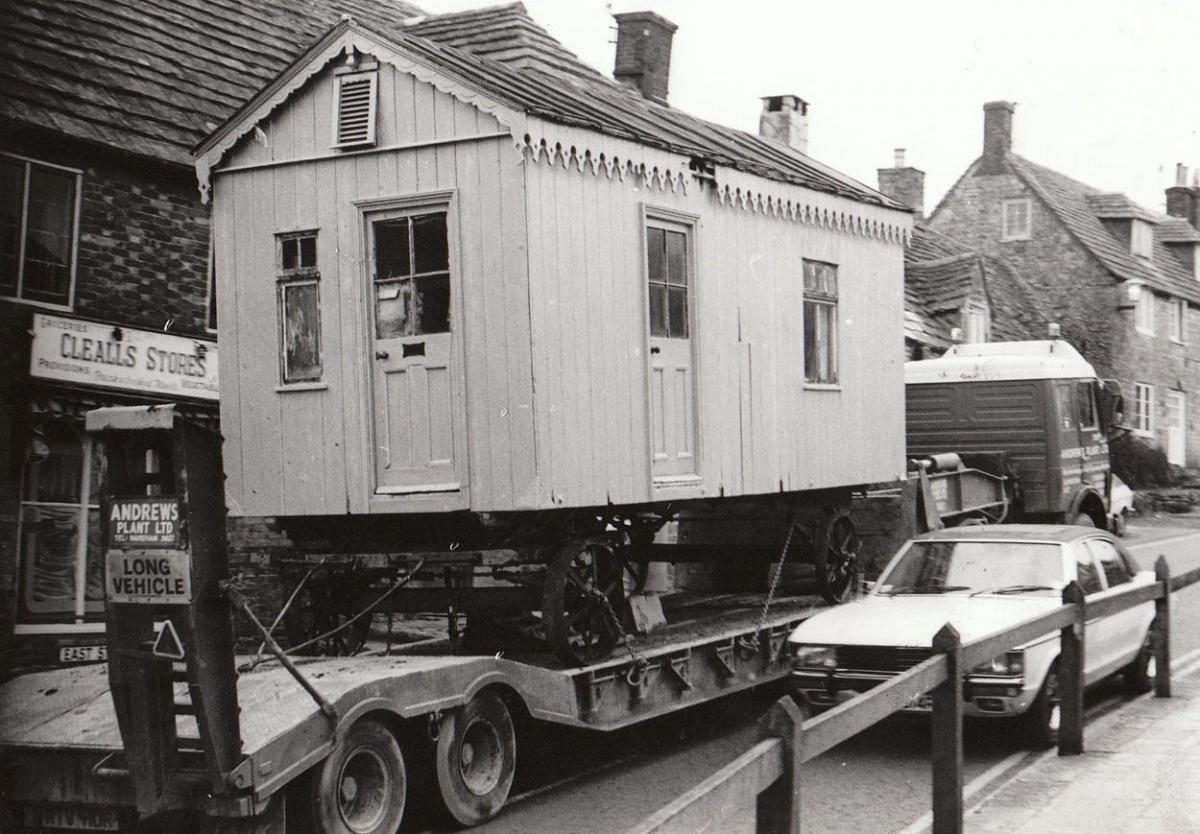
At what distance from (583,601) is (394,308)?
2.31 m

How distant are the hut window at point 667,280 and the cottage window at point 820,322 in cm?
194

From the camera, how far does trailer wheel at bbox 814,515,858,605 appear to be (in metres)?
12.4

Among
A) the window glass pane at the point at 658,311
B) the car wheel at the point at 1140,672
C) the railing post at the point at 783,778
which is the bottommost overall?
the car wheel at the point at 1140,672

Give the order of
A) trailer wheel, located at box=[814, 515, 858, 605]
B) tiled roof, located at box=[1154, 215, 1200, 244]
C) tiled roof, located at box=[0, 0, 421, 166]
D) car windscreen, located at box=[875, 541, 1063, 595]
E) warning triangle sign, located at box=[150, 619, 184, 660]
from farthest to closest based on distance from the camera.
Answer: tiled roof, located at box=[1154, 215, 1200, 244], tiled roof, located at box=[0, 0, 421, 166], trailer wheel, located at box=[814, 515, 858, 605], car windscreen, located at box=[875, 541, 1063, 595], warning triangle sign, located at box=[150, 619, 184, 660]

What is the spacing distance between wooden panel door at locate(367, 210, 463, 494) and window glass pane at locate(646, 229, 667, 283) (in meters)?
1.58

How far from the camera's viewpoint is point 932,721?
7031 mm

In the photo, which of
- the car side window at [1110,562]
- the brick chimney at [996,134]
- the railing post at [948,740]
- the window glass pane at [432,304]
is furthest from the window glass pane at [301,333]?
the brick chimney at [996,134]

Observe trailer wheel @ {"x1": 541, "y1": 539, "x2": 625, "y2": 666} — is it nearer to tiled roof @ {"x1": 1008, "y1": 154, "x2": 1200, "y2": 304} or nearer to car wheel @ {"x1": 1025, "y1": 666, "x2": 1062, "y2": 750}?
car wheel @ {"x1": 1025, "y1": 666, "x2": 1062, "y2": 750}

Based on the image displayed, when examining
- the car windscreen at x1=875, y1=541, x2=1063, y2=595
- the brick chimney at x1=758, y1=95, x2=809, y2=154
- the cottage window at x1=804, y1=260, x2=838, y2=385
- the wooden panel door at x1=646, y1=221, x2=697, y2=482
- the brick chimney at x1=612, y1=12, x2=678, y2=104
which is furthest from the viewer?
the brick chimney at x1=758, y1=95, x2=809, y2=154

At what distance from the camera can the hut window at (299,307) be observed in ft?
31.1

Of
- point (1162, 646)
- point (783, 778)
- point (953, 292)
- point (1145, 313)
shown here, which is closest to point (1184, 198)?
point (1145, 313)

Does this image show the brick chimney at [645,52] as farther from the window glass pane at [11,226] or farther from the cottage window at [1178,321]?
the cottage window at [1178,321]

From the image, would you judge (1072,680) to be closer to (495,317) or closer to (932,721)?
(932,721)

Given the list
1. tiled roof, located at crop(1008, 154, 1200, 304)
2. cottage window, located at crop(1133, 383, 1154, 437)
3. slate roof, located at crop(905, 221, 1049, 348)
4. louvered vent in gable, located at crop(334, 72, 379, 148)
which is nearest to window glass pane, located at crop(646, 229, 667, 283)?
louvered vent in gable, located at crop(334, 72, 379, 148)
